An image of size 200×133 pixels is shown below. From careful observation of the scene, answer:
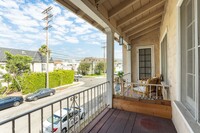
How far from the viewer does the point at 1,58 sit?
38.1ft

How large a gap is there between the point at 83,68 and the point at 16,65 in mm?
15490

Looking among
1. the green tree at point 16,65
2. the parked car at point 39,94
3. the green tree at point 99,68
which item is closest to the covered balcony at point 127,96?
the parked car at point 39,94

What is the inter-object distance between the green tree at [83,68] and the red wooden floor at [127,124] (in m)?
23.1

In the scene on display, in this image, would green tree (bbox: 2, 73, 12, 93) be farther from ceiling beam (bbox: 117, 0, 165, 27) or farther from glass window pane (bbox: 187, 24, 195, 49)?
glass window pane (bbox: 187, 24, 195, 49)

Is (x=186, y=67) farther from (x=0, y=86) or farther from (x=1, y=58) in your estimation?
(x=1, y=58)

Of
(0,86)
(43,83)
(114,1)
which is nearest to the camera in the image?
(114,1)

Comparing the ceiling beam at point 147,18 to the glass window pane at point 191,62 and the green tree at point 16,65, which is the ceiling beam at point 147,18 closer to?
the glass window pane at point 191,62

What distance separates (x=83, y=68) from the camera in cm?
2575

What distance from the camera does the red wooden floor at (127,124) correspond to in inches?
80.0

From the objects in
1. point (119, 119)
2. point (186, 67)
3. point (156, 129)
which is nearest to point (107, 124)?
point (119, 119)

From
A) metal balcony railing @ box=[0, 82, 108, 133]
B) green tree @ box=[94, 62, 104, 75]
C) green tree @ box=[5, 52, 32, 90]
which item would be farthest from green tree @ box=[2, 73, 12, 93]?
green tree @ box=[94, 62, 104, 75]

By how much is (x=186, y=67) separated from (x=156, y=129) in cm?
116

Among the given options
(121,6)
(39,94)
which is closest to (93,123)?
(121,6)

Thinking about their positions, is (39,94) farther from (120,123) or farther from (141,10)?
(141,10)
